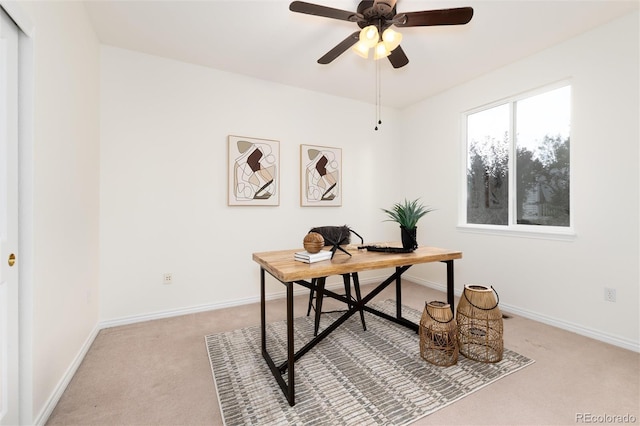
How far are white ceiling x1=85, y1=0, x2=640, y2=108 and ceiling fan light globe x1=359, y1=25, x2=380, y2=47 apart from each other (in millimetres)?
414

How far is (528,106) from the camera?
119 inches

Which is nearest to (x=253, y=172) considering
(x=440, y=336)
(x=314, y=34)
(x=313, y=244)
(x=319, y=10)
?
(x=314, y=34)

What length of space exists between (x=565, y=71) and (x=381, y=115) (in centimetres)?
218

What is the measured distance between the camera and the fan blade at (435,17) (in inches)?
68.6

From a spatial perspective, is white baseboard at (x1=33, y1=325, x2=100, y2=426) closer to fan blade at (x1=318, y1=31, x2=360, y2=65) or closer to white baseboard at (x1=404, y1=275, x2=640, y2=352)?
fan blade at (x1=318, y1=31, x2=360, y2=65)

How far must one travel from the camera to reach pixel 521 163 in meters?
3.08

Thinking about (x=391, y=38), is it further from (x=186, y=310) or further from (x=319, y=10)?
(x=186, y=310)

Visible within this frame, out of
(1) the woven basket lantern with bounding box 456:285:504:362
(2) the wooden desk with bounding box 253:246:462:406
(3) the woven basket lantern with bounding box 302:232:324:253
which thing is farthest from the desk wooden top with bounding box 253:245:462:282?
(1) the woven basket lantern with bounding box 456:285:504:362

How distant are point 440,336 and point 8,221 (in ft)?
8.16

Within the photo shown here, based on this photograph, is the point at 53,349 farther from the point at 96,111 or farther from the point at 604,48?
the point at 604,48

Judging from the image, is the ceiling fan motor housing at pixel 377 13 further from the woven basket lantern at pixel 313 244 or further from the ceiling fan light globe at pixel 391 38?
the woven basket lantern at pixel 313 244

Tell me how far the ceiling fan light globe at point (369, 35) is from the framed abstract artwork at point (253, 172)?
174cm

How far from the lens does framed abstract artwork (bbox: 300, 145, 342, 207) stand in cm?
366

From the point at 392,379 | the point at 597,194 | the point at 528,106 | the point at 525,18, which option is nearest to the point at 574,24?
the point at 525,18
